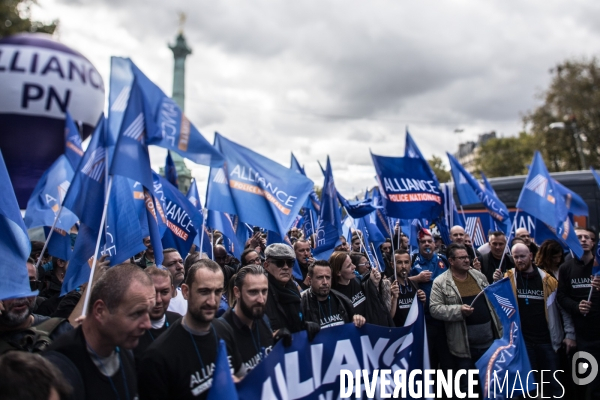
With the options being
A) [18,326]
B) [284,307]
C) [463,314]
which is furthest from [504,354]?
[18,326]

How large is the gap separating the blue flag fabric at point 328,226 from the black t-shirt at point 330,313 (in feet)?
8.62

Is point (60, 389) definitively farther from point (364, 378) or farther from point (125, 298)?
point (364, 378)

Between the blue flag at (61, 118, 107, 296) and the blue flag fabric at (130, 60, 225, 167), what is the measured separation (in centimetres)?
60

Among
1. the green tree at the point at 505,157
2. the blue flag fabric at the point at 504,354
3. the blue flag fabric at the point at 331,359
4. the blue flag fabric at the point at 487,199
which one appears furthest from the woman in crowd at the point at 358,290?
the green tree at the point at 505,157

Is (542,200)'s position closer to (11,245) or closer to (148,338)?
(148,338)

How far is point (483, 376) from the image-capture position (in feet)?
15.1

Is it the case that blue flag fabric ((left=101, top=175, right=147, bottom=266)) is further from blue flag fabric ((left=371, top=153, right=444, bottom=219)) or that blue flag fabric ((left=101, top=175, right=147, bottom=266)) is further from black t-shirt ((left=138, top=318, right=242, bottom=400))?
blue flag fabric ((left=371, top=153, right=444, bottom=219))

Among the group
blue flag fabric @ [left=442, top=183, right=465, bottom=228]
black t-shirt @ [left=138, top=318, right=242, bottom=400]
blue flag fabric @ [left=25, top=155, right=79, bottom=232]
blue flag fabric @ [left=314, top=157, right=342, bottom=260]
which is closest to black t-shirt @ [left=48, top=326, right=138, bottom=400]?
black t-shirt @ [left=138, top=318, right=242, bottom=400]

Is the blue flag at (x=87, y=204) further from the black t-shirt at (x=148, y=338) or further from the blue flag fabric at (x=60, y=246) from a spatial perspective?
→ the blue flag fabric at (x=60, y=246)

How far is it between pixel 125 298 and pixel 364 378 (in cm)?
206

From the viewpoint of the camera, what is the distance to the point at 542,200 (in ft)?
23.6

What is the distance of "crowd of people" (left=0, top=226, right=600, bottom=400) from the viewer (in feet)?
7.73

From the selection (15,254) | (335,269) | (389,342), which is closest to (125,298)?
(15,254)

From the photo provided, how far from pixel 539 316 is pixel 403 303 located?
4.66ft
